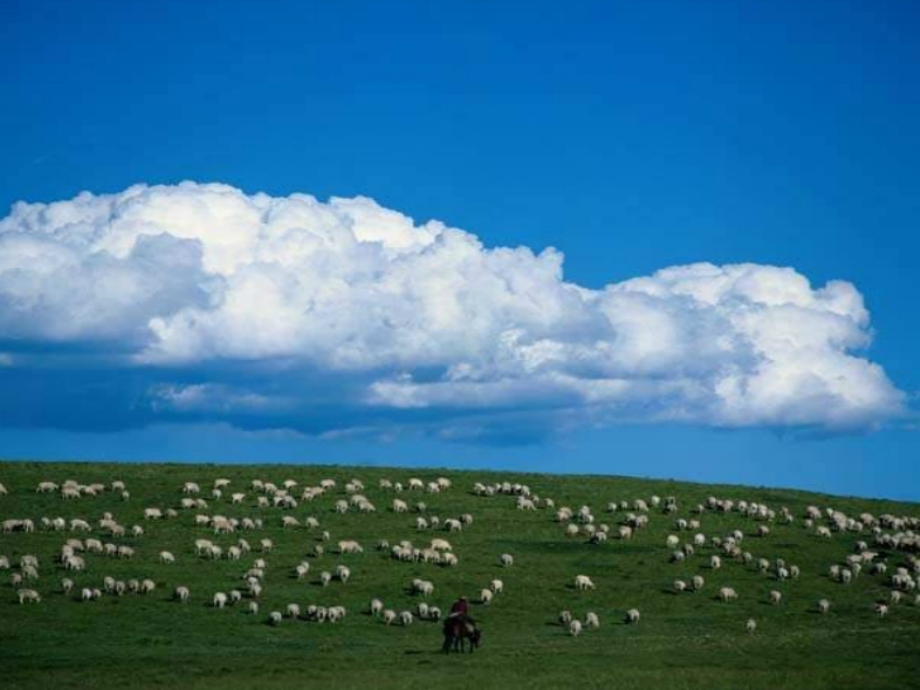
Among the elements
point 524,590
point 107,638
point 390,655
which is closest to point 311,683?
point 390,655

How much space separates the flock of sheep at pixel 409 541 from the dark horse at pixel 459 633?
701 centimetres

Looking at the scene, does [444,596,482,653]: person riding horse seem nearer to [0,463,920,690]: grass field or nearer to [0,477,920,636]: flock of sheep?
[0,463,920,690]: grass field

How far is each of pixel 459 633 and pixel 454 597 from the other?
459 inches

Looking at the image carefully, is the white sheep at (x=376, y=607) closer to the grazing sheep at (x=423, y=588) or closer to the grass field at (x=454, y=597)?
the grass field at (x=454, y=597)

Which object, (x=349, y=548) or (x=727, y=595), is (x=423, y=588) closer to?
(x=349, y=548)

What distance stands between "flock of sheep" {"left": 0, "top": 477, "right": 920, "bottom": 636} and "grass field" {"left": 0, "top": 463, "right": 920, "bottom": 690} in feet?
1.50

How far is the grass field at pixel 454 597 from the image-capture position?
149ft

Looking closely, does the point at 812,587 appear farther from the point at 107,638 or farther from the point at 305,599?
the point at 107,638

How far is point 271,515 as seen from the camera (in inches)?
3056

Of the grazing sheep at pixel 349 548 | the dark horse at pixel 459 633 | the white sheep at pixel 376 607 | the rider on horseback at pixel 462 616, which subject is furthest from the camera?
the grazing sheep at pixel 349 548

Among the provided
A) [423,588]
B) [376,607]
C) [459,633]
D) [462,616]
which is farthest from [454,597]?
[459,633]

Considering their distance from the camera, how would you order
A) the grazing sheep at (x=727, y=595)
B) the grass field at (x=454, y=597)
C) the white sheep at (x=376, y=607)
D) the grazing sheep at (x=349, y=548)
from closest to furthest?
the grass field at (x=454, y=597)
the white sheep at (x=376, y=607)
the grazing sheep at (x=727, y=595)
the grazing sheep at (x=349, y=548)

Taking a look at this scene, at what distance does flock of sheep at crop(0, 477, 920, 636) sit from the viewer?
199 feet

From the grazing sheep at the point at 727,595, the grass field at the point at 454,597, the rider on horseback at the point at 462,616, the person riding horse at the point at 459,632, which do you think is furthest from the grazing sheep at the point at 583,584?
the person riding horse at the point at 459,632
